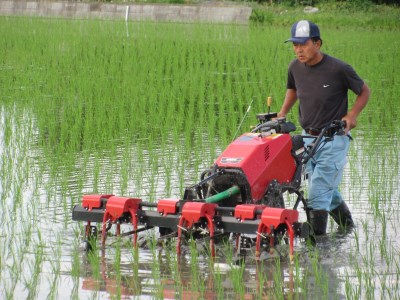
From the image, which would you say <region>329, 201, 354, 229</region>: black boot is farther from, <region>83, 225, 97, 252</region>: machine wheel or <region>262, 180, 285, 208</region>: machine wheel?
<region>83, 225, 97, 252</region>: machine wheel

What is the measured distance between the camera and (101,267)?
5566mm

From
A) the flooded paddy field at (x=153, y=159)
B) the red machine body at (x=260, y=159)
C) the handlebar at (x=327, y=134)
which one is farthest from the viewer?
the handlebar at (x=327, y=134)

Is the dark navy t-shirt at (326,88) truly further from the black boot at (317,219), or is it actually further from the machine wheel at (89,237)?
the machine wheel at (89,237)

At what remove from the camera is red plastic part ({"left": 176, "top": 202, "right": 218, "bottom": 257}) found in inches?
215

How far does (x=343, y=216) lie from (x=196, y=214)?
1463 mm

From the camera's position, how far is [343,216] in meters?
6.61

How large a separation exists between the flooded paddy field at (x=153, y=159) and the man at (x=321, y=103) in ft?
0.89

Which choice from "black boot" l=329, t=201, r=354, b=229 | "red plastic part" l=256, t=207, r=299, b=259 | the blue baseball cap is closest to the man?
the blue baseball cap

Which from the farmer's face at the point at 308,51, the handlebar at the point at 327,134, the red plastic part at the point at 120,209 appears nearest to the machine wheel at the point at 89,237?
the red plastic part at the point at 120,209

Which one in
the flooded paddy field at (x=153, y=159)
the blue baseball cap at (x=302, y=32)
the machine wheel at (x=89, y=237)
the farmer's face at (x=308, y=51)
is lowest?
the flooded paddy field at (x=153, y=159)

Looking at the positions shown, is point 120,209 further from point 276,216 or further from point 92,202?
point 276,216

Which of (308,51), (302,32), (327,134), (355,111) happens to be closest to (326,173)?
(327,134)

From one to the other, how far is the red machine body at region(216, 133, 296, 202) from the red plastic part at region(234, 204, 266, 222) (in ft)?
0.94

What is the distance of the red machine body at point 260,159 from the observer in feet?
18.9
